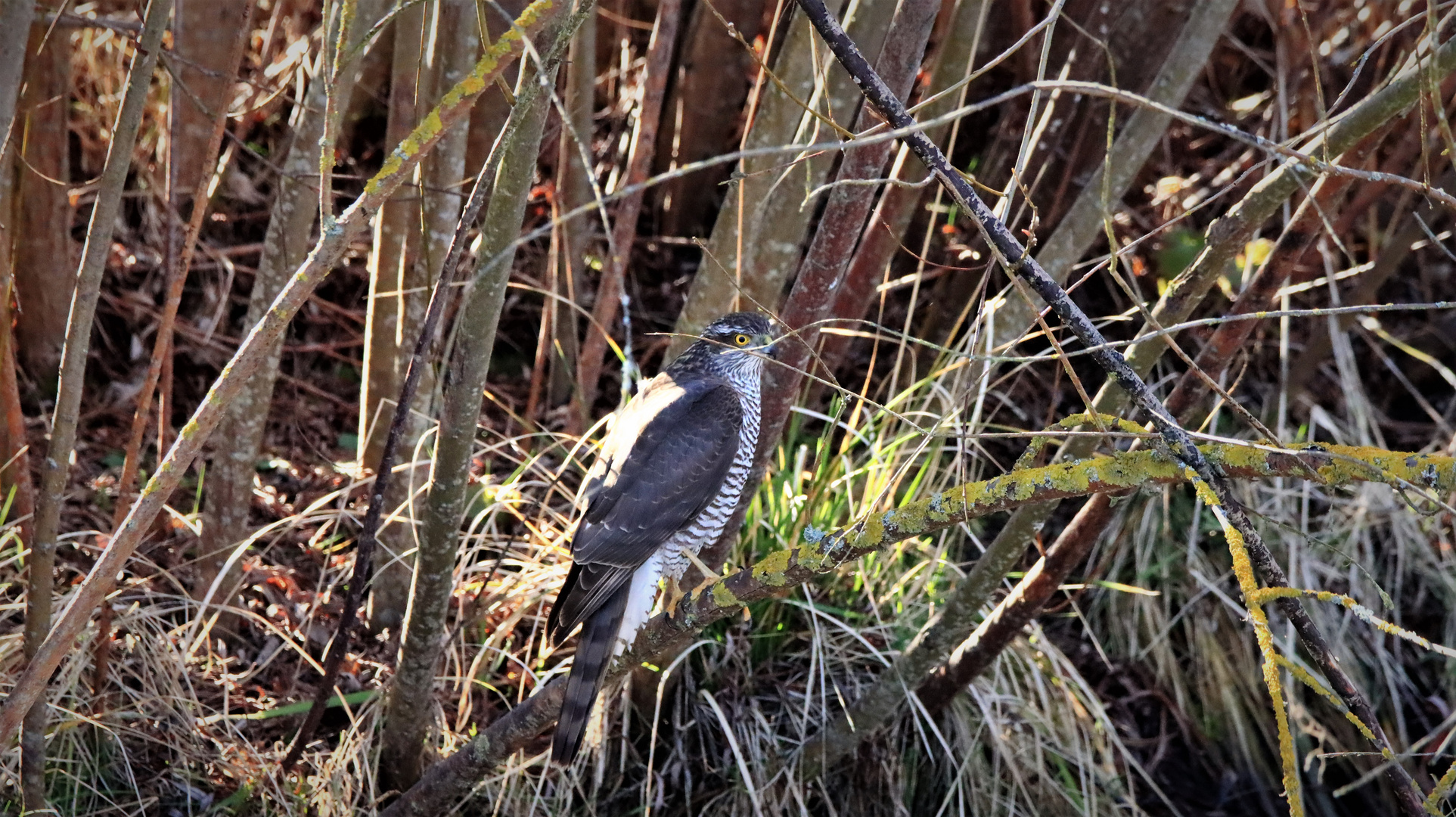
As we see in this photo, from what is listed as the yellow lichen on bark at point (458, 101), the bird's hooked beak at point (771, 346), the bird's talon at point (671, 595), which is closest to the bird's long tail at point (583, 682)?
the bird's talon at point (671, 595)

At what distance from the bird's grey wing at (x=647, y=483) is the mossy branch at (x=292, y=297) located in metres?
1.34

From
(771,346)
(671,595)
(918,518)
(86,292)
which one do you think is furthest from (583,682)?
(86,292)

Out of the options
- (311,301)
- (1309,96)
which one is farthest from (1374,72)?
(311,301)

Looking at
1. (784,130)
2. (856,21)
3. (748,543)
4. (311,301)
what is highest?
(856,21)

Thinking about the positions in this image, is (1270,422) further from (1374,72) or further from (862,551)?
(862,551)

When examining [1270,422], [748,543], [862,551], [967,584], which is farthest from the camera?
[1270,422]

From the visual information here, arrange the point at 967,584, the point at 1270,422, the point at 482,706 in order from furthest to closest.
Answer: the point at 1270,422, the point at 482,706, the point at 967,584

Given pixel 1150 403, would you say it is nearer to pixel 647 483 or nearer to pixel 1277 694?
pixel 1277 694

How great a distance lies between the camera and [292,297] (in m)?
2.05

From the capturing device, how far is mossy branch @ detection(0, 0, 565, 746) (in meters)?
1.96

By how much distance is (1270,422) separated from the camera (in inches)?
215

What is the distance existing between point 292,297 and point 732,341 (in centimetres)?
191

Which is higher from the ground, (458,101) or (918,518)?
(458,101)

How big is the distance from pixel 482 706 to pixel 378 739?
1.28 ft
